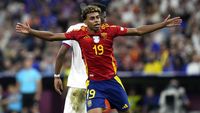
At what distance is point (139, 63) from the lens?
69.8ft

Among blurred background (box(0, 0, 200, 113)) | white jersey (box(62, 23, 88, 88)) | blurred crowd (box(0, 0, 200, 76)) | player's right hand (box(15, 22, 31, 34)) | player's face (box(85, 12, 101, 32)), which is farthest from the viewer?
blurred crowd (box(0, 0, 200, 76))

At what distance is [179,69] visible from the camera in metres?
20.5

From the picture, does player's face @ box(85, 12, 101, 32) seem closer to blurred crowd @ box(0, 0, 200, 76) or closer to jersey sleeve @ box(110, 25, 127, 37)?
jersey sleeve @ box(110, 25, 127, 37)

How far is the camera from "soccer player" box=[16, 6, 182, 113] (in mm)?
11703

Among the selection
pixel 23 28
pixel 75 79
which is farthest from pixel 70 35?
pixel 75 79

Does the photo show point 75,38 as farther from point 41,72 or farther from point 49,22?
point 49,22

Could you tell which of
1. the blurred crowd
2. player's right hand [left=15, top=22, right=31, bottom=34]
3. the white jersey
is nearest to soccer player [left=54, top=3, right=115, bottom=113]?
the white jersey

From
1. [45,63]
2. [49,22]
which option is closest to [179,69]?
[45,63]

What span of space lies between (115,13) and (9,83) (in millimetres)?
4567

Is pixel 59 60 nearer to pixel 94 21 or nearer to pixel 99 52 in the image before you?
pixel 99 52

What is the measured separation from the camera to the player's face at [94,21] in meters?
11.7

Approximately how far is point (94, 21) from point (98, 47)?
40 cm

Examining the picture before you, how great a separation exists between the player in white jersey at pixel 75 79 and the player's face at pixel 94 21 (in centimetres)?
93

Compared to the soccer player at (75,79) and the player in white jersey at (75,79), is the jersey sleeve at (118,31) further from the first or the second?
the player in white jersey at (75,79)
